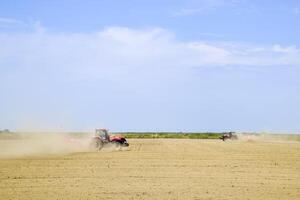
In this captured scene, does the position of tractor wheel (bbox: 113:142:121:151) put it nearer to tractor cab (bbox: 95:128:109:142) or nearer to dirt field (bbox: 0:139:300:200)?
tractor cab (bbox: 95:128:109:142)

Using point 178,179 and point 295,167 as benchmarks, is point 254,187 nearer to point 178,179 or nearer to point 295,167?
point 178,179

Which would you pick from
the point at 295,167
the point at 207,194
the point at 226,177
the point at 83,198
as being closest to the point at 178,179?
the point at 226,177

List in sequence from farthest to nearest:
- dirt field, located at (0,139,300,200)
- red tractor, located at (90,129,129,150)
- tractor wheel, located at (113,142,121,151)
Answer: tractor wheel, located at (113,142,121,151) < red tractor, located at (90,129,129,150) < dirt field, located at (0,139,300,200)

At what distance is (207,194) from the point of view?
16.5 metres

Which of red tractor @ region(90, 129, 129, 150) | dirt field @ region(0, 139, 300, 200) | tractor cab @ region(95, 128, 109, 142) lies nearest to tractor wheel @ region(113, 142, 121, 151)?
red tractor @ region(90, 129, 129, 150)

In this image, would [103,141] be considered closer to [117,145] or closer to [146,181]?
[117,145]

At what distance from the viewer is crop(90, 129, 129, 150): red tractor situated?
142ft

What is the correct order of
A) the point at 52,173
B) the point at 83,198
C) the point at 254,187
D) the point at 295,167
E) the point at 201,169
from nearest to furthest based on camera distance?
the point at 83,198
the point at 254,187
the point at 52,173
the point at 201,169
the point at 295,167

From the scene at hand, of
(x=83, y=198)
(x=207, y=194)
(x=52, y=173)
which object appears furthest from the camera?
(x=52, y=173)

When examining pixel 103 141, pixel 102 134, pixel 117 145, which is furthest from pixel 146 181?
pixel 117 145

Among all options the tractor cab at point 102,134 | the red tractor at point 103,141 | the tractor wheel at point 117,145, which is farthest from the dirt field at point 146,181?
the tractor wheel at point 117,145

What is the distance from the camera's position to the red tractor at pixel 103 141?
142 feet

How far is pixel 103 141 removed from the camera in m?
43.8

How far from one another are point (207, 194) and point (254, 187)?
2.74m
